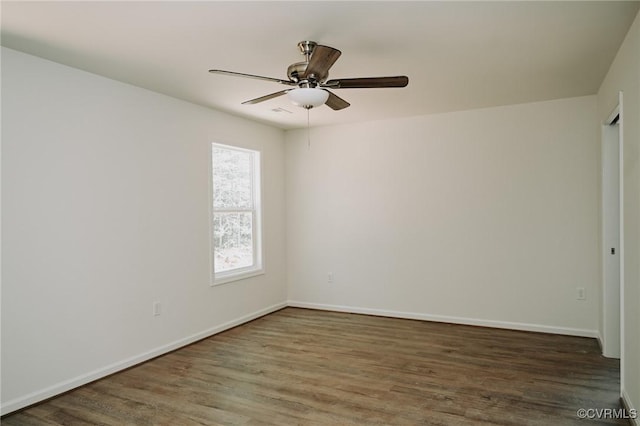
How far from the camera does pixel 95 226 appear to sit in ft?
11.4

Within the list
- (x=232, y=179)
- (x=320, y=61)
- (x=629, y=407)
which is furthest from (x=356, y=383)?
(x=232, y=179)

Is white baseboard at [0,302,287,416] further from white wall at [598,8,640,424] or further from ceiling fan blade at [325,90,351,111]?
white wall at [598,8,640,424]

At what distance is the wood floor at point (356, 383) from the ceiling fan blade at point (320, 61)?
211 centimetres

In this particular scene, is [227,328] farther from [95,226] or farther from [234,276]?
[95,226]

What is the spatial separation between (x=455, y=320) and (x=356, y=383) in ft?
6.98

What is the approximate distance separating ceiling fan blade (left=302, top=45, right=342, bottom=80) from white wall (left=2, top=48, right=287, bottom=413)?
190 cm

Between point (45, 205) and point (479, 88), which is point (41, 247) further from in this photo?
point (479, 88)

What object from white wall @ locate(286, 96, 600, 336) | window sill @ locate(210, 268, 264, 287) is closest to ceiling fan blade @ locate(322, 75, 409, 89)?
white wall @ locate(286, 96, 600, 336)

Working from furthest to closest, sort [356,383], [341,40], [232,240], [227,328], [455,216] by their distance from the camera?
1. [232,240]
2. [455,216]
3. [227,328]
4. [356,383]
5. [341,40]

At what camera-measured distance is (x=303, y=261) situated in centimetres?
594

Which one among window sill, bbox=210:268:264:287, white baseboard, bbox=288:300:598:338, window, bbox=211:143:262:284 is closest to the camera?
white baseboard, bbox=288:300:598:338

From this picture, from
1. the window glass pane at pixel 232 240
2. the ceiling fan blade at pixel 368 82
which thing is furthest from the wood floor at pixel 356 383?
the ceiling fan blade at pixel 368 82

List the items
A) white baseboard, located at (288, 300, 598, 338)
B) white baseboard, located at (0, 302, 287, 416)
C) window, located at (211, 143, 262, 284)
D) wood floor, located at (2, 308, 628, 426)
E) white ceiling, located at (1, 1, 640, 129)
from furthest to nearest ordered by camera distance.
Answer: window, located at (211, 143, 262, 284), white baseboard, located at (288, 300, 598, 338), white baseboard, located at (0, 302, 287, 416), wood floor, located at (2, 308, 628, 426), white ceiling, located at (1, 1, 640, 129)

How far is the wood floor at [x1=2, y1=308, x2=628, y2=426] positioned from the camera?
2.77 m
